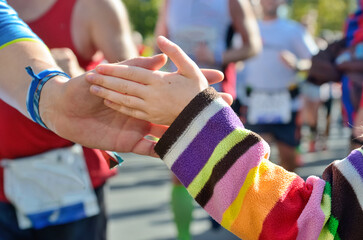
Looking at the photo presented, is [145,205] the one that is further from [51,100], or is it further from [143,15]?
[143,15]

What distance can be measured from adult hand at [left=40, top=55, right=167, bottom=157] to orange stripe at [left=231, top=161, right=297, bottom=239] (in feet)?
0.88

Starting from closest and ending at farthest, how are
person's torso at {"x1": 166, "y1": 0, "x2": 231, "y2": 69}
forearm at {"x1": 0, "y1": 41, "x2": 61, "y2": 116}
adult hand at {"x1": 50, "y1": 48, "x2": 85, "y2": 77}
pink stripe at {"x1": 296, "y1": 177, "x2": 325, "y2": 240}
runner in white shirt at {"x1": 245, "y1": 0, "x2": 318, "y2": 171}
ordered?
pink stripe at {"x1": 296, "y1": 177, "x2": 325, "y2": 240} < forearm at {"x1": 0, "y1": 41, "x2": 61, "y2": 116} < adult hand at {"x1": 50, "y1": 48, "x2": 85, "y2": 77} < person's torso at {"x1": 166, "y1": 0, "x2": 231, "y2": 69} < runner in white shirt at {"x1": 245, "y1": 0, "x2": 318, "y2": 171}

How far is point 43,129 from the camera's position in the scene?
1899 mm

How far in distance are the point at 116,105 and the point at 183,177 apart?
20 centimetres

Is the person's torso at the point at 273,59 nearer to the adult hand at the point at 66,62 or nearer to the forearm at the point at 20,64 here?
the adult hand at the point at 66,62

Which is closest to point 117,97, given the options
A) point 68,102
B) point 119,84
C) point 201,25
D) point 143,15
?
point 119,84

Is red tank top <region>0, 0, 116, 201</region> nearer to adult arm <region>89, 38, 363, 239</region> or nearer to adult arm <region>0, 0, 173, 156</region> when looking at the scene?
adult arm <region>0, 0, 173, 156</region>

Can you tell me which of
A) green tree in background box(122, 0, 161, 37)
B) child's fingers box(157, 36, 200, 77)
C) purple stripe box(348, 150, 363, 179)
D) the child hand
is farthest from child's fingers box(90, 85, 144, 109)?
green tree in background box(122, 0, 161, 37)

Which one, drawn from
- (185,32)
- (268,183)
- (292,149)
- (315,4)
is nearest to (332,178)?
(268,183)

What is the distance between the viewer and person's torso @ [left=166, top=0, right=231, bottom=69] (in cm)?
329

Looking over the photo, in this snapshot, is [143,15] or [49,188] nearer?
[49,188]

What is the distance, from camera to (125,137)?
4.06 feet

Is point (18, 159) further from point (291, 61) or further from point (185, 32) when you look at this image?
point (291, 61)

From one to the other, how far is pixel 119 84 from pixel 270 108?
12.0ft
